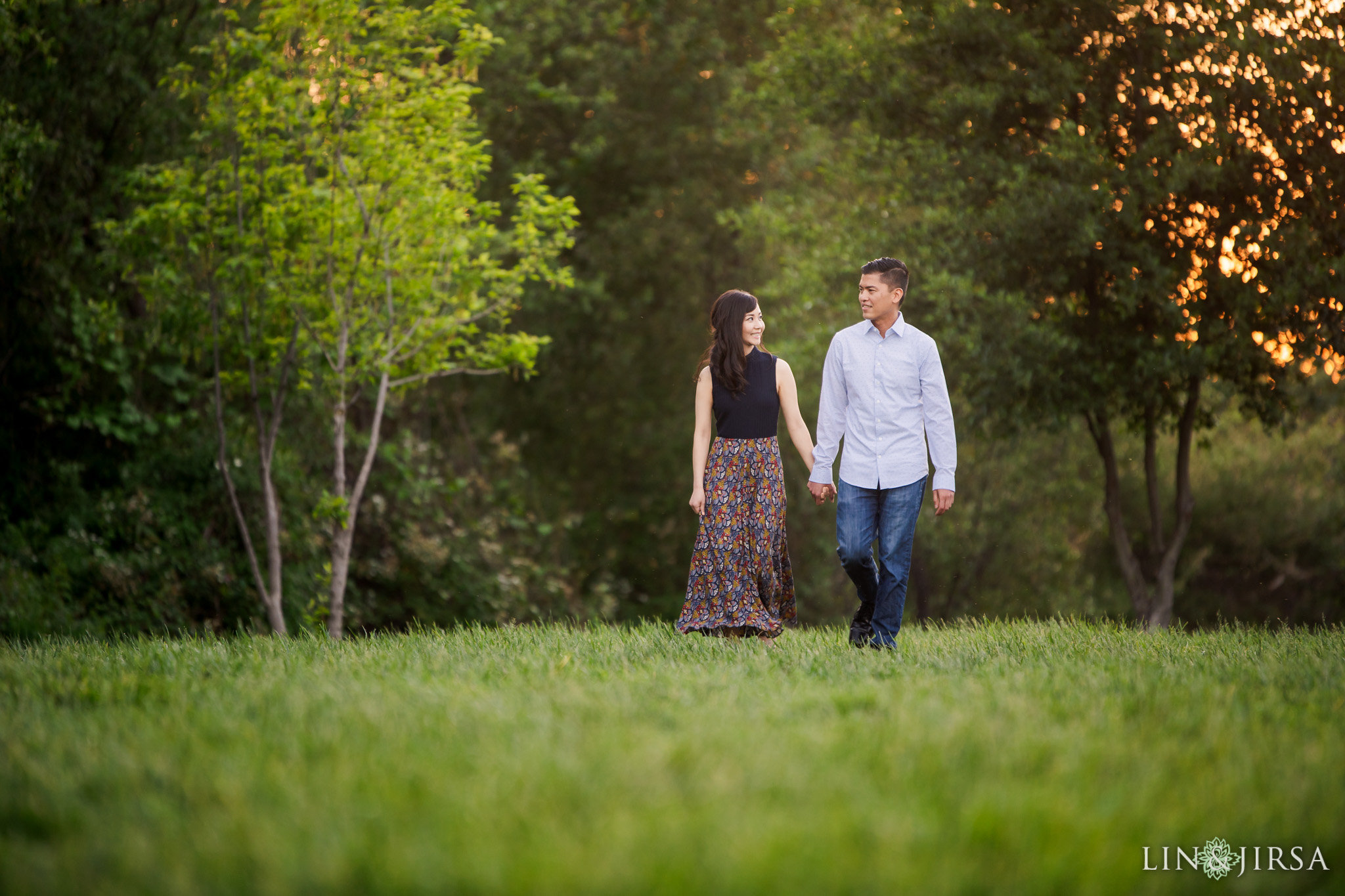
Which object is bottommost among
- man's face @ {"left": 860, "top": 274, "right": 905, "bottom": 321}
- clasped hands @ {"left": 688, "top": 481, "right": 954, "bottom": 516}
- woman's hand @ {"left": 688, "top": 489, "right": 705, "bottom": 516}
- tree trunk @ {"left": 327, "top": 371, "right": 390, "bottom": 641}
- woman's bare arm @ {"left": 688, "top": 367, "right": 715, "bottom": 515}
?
tree trunk @ {"left": 327, "top": 371, "right": 390, "bottom": 641}

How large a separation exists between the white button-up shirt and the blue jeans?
96 mm

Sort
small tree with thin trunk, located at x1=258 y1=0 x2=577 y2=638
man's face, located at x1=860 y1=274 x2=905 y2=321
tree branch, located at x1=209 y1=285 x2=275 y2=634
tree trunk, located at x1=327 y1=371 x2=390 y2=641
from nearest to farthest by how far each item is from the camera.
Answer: man's face, located at x1=860 y1=274 x2=905 y2=321
small tree with thin trunk, located at x1=258 y1=0 x2=577 y2=638
tree branch, located at x1=209 y1=285 x2=275 y2=634
tree trunk, located at x1=327 y1=371 x2=390 y2=641

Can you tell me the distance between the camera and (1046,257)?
1184 cm

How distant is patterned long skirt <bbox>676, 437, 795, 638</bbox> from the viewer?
6.45 meters

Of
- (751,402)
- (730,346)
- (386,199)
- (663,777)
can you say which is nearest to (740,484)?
(751,402)

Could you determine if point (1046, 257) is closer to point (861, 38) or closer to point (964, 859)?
point (861, 38)

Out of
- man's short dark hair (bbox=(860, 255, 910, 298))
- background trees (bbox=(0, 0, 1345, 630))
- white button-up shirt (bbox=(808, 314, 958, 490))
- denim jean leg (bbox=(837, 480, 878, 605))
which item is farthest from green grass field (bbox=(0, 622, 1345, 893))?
background trees (bbox=(0, 0, 1345, 630))

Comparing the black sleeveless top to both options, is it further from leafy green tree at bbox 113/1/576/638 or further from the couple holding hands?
leafy green tree at bbox 113/1/576/638

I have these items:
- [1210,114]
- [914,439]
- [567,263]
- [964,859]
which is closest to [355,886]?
[964,859]

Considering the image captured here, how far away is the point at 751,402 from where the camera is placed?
6.59m

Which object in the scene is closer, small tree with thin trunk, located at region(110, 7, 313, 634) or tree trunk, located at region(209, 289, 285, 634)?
small tree with thin trunk, located at region(110, 7, 313, 634)

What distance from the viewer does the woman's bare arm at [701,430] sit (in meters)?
6.54

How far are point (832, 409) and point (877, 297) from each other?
0.70m

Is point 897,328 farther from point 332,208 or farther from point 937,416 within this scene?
point 332,208
